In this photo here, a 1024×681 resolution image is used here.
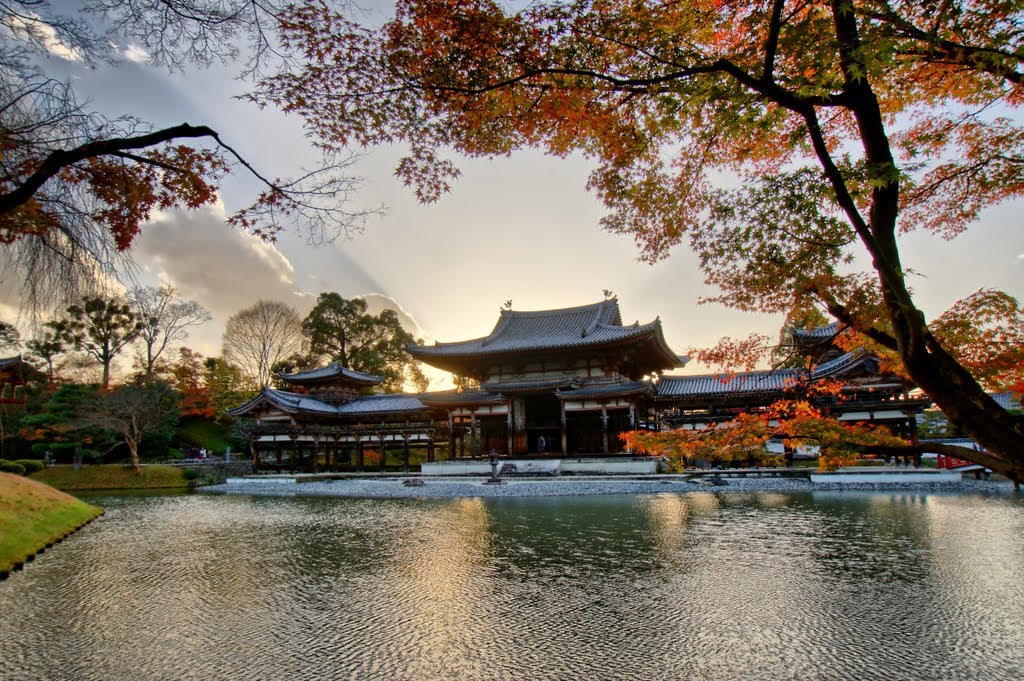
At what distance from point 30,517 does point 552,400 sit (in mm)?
21658

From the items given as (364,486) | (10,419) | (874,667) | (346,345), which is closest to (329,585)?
(874,667)

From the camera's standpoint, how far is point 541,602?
251 inches

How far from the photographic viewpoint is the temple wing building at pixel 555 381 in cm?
2598

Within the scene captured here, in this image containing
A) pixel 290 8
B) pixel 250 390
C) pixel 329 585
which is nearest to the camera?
pixel 290 8

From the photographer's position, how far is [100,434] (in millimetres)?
31250

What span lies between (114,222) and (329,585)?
5.14 meters

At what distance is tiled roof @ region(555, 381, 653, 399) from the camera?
24.3m

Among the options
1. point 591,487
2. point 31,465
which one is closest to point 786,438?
point 591,487

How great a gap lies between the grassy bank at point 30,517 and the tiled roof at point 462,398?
1501cm

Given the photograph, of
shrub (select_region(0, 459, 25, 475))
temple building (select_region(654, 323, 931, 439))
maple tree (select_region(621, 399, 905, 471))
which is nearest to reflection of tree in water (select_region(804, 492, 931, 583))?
maple tree (select_region(621, 399, 905, 471))

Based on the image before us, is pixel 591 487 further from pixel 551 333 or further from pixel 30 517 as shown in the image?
pixel 30 517

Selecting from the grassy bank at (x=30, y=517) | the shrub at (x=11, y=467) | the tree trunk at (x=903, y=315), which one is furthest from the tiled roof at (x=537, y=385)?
the tree trunk at (x=903, y=315)

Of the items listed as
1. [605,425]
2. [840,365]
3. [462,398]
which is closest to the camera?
[840,365]

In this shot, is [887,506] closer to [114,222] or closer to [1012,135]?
[1012,135]
